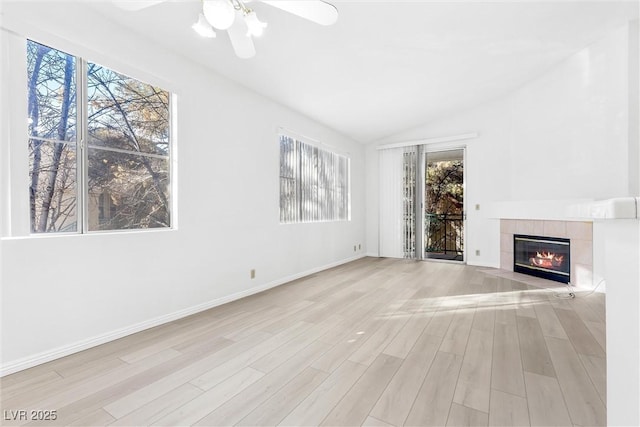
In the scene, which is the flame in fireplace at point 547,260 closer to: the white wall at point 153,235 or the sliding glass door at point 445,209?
the sliding glass door at point 445,209

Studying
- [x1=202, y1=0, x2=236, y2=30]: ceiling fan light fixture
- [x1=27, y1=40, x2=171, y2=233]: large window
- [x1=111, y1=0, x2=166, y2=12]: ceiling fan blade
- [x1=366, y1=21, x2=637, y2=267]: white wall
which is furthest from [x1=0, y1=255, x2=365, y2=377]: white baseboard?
[x1=366, y1=21, x2=637, y2=267]: white wall

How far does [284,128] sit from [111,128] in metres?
2.15

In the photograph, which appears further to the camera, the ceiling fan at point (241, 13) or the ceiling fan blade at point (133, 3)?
the ceiling fan blade at point (133, 3)

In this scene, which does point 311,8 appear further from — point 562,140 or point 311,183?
point 562,140

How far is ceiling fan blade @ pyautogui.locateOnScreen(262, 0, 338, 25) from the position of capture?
1442 mm

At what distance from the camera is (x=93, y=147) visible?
2123mm

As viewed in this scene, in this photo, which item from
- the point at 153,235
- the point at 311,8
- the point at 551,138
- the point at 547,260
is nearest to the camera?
the point at 311,8

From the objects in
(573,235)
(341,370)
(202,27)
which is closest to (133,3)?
(202,27)

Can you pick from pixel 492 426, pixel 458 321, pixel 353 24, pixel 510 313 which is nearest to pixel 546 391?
pixel 492 426

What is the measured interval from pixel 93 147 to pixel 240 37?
1413 mm

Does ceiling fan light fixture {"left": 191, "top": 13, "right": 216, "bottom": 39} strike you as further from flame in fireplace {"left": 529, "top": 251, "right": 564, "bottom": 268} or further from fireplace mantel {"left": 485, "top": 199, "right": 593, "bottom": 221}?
flame in fireplace {"left": 529, "top": 251, "right": 564, "bottom": 268}

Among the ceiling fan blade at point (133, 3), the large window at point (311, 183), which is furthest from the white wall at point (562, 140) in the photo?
the ceiling fan blade at point (133, 3)

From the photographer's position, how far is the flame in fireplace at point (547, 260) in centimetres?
396

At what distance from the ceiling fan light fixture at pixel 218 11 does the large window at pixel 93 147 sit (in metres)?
1.40
